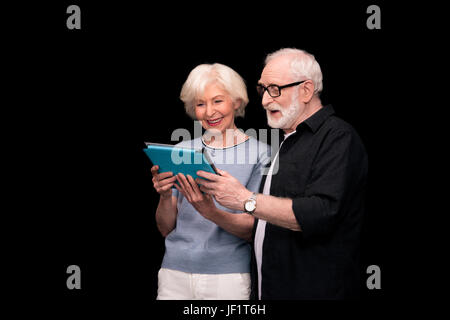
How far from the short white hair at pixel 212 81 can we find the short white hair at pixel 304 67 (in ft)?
1.31

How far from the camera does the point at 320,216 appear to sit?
2615mm

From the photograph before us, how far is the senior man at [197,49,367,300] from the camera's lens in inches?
105

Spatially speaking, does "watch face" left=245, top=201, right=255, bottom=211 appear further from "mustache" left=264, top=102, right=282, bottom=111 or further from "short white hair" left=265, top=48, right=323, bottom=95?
"short white hair" left=265, top=48, right=323, bottom=95

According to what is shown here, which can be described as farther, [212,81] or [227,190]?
[212,81]

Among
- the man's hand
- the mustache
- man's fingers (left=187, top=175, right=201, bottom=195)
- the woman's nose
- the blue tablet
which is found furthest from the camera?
the woman's nose

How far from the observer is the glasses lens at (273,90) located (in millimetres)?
3014

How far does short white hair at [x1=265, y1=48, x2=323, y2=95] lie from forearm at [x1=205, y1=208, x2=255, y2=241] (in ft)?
3.43

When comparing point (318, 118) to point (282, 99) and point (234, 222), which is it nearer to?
point (282, 99)

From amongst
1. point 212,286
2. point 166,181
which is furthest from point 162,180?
point 212,286

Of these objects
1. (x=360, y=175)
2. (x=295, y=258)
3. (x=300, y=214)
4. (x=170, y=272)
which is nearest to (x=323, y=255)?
(x=295, y=258)

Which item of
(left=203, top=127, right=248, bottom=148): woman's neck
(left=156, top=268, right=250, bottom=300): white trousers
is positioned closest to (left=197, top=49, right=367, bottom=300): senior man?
(left=156, top=268, right=250, bottom=300): white trousers

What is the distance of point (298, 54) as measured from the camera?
3.08 m

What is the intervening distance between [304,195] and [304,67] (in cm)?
90

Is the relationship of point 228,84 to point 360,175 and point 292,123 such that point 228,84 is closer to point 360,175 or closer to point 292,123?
point 292,123
